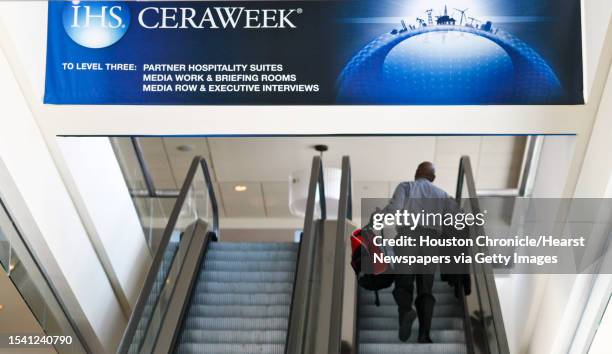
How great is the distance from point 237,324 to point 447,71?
2952 mm

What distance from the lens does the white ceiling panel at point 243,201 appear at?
→ 1373cm

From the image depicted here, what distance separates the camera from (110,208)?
310 inches

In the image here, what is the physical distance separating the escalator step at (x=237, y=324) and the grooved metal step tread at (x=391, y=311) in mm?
763

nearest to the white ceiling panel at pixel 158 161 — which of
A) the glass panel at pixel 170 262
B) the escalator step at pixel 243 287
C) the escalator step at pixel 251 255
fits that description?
the glass panel at pixel 170 262

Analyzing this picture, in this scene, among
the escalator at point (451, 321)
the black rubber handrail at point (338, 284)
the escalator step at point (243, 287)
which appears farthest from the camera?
the escalator step at point (243, 287)

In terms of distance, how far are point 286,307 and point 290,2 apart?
9.16ft

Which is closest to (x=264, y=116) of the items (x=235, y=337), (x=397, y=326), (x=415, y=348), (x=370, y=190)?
(x=235, y=337)

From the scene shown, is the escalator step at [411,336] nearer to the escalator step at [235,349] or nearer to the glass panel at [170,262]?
the escalator step at [235,349]

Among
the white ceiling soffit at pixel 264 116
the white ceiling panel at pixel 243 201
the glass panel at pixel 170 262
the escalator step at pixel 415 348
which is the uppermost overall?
the white ceiling soffit at pixel 264 116

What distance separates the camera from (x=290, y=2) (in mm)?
6754

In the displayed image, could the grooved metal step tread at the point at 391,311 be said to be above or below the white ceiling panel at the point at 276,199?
above

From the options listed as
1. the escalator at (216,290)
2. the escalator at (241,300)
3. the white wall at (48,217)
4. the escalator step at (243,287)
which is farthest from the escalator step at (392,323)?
the white wall at (48,217)

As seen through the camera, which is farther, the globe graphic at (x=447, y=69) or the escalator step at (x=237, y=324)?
the escalator step at (x=237, y=324)

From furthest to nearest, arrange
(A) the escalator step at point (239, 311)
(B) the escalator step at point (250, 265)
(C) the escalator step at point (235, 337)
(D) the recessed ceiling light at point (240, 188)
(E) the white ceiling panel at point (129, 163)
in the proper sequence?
(D) the recessed ceiling light at point (240, 188) < (E) the white ceiling panel at point (129, 163) < (B) the escalator step at point (250, 265) < (A) the escalator step at point (239, 311) < (C) the escalator step at point (235, 337)
